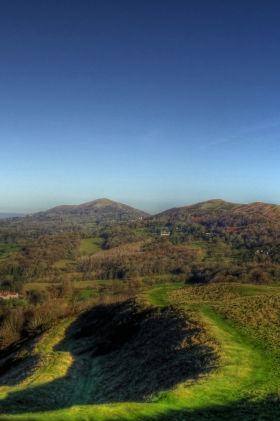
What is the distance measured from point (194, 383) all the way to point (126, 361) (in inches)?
797

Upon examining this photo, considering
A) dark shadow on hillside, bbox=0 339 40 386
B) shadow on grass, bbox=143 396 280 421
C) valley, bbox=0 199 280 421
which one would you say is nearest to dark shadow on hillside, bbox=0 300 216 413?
valley, bbox=0 199 280 421

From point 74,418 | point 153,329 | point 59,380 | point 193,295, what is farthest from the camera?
point 193,295

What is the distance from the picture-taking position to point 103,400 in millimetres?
41312

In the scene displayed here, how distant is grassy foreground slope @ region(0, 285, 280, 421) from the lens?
27359 millimetres

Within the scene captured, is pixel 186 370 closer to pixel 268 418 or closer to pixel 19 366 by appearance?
pixel 268 418

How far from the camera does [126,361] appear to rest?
52844mm

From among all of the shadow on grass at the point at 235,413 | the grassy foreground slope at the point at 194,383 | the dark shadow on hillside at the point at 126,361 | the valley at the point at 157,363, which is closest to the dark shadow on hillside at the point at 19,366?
the valley at the point at 157,363

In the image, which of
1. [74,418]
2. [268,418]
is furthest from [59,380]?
[268,418]

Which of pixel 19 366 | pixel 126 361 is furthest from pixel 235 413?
pixel 19 366

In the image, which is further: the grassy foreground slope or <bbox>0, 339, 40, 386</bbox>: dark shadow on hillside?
<bbox>0, 339, 40, 386</bbox>: dark shadow on hillside

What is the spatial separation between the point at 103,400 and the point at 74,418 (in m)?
16.4

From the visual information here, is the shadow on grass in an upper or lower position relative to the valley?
upper

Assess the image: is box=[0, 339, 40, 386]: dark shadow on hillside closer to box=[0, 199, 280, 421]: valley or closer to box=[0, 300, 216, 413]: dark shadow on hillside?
box=[0, 199, 280, 421]: valley

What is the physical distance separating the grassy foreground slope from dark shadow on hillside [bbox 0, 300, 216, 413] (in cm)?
25
